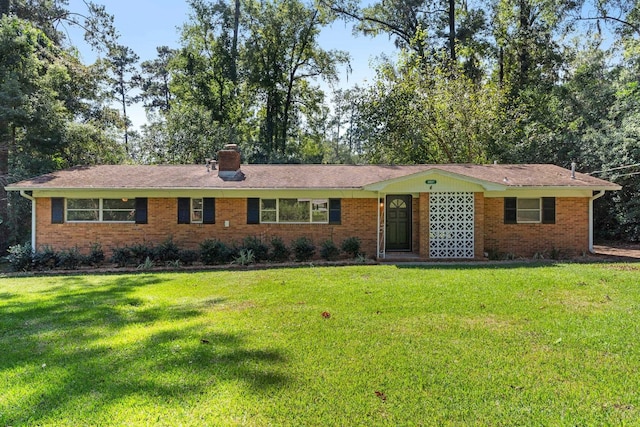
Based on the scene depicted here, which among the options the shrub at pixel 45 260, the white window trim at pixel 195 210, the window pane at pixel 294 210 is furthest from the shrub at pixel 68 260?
the window pane at pixel 294 210

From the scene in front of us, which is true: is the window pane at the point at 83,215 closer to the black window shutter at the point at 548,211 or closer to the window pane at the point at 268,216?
the window pane at the point at 268,216

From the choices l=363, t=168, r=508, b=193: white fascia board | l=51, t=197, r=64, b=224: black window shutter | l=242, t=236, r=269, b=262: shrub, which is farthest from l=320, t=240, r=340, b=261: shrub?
l=51, t=197, r=64, b=224: black window shutter

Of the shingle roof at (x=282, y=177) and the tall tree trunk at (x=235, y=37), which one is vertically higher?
the tall tree trunk at (x=235, y=37)

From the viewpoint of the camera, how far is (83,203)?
1361 centimetres

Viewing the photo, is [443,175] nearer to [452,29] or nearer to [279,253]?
[279,253]

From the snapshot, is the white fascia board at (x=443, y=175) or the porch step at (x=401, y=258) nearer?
the white fascia board at (x=443, y=175)

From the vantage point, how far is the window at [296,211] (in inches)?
548

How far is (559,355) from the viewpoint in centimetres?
484

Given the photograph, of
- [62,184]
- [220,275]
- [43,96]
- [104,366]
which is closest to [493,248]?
[220,275]

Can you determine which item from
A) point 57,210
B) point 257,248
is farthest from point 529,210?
point 57,210

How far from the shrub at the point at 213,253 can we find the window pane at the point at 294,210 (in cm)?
229

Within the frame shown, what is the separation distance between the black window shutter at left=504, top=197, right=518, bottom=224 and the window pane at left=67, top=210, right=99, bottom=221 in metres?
13.9

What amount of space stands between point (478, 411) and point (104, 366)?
3.99 meters

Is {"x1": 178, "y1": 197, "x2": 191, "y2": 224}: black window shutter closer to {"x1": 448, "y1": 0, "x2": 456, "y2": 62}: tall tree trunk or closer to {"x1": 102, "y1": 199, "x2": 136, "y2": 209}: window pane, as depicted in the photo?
{"x1": 102, "y1": 199, "x2": 136, "y2": 209}: window pane
